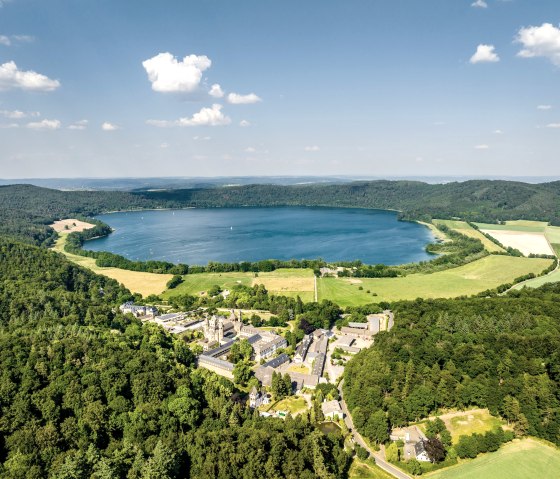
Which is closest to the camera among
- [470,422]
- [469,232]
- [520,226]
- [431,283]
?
[470,422]

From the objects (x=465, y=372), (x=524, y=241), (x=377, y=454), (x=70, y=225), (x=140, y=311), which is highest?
(x=524, y=241)

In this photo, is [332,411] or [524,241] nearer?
[332,411]

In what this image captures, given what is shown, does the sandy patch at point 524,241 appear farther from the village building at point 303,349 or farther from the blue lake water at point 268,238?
the village building at point 303,349

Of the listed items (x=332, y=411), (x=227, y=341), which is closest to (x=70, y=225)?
(x=227, y=341)

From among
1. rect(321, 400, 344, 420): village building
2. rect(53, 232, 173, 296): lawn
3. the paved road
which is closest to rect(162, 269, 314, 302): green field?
rect(53, 232, 173, 296): lawn

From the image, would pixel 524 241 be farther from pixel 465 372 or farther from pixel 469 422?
pixel 469 422

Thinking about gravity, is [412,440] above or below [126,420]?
below

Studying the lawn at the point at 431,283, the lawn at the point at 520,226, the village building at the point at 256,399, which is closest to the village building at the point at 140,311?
the lawn at the point at 431,283
